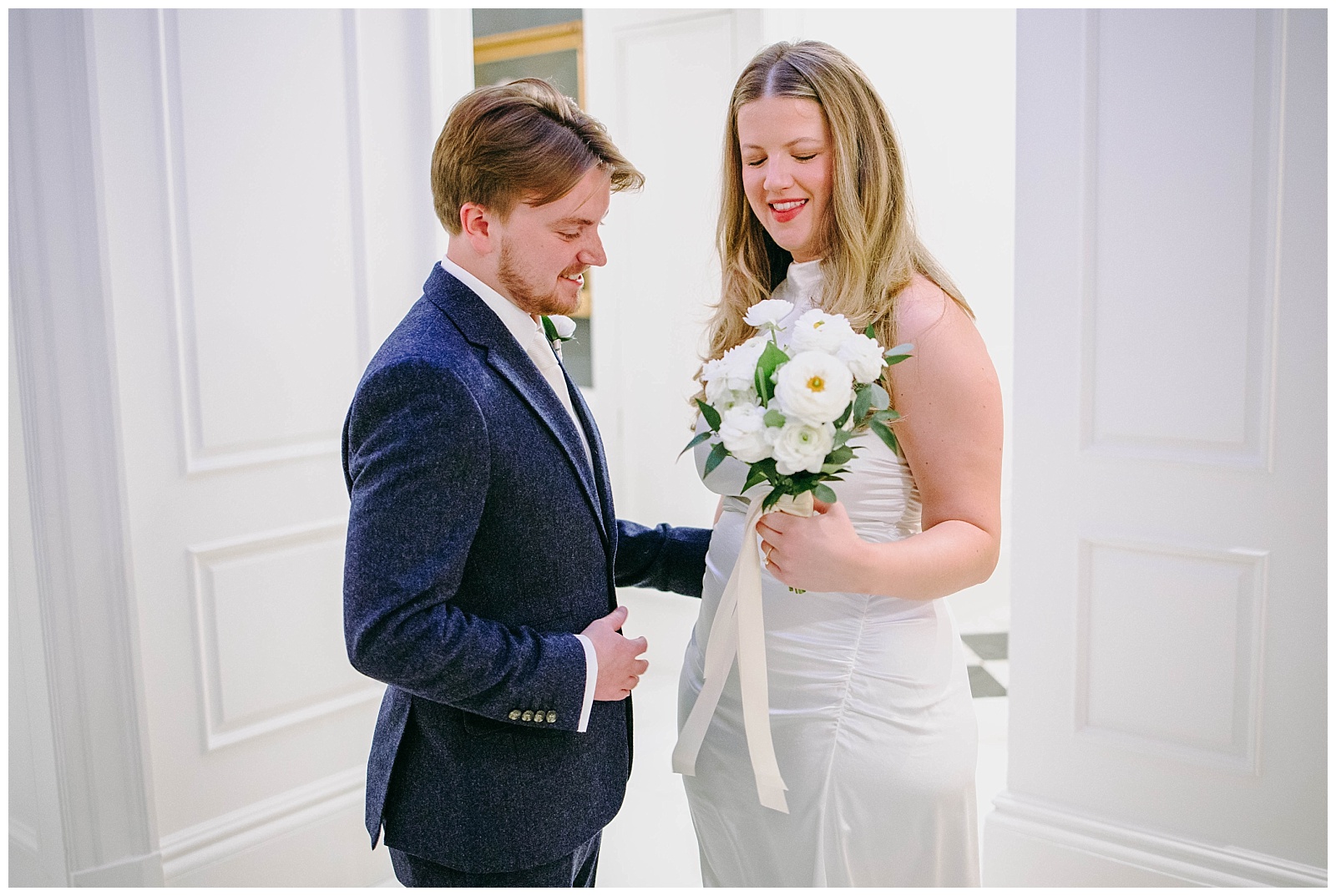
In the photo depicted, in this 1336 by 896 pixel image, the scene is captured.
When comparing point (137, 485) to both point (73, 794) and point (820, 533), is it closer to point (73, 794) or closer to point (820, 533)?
point (73, 794)

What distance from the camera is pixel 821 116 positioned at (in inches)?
74.0

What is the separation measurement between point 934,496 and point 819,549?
245mm

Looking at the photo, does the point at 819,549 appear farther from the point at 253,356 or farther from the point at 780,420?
the point at 253,356

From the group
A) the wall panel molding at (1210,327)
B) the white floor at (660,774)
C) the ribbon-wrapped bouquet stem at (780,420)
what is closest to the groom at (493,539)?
the ribbon-wrapped bouquet stem at (780,420)

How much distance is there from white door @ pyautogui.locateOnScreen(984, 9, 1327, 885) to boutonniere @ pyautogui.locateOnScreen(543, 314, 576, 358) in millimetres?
1438

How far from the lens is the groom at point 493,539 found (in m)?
1.54

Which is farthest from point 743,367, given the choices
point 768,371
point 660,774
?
point 660,774

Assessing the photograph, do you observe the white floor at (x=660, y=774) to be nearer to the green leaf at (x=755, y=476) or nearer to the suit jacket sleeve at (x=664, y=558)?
the suit jacket sleeve at (x=664, y=558)

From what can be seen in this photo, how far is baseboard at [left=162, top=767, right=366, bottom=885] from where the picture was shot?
284 centimetres

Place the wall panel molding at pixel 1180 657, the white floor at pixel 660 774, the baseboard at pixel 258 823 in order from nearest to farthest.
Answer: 1. the wall panel molding at pixel 1180 657
2. the baseboard at pixel 258 823
3. the white floor at pixel 660 774

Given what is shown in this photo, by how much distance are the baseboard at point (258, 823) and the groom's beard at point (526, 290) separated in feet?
6.29

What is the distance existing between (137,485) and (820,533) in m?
1.82

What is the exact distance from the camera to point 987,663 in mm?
5020

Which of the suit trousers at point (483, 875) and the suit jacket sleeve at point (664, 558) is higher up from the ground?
the suit jacket sleeve at point (664, 558)
